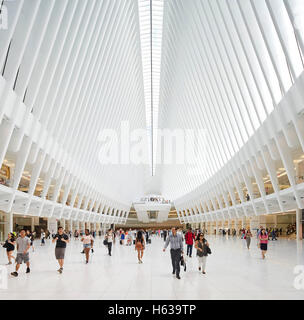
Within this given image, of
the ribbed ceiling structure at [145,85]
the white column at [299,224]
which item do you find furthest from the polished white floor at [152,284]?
the white column at [299,224]

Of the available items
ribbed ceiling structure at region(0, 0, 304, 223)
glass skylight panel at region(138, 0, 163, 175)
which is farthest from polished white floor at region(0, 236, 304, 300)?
glass skylight panel at region(138, 0, 163, 175)

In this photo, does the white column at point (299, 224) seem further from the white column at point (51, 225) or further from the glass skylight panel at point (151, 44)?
the white column at point (51, 225)

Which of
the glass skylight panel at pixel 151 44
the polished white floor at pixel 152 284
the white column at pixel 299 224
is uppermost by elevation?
the glass skylight panel at pixel 151 44

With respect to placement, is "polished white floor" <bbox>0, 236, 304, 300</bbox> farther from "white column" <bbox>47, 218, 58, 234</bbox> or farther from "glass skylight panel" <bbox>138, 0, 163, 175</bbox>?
"white column" <bbox>47, 218, 58, 234</bbox>

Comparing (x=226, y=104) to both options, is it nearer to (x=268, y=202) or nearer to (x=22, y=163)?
(x=268, y=202)

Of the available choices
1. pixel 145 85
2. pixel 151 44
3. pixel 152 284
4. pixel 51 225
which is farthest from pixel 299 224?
pixel 51 225

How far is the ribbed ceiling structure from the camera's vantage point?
40.2ft

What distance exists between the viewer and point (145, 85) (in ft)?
119

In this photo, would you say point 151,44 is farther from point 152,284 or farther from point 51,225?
point 152,284

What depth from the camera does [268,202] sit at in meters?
20.8

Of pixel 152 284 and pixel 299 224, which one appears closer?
pixel 152 284

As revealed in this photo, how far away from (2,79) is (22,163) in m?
4.97

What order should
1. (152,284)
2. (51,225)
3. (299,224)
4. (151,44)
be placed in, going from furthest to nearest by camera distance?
1. (51,225)
2. (299,224)
3. (151,44)
4. (152,284)

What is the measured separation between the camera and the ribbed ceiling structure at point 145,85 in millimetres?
12258
